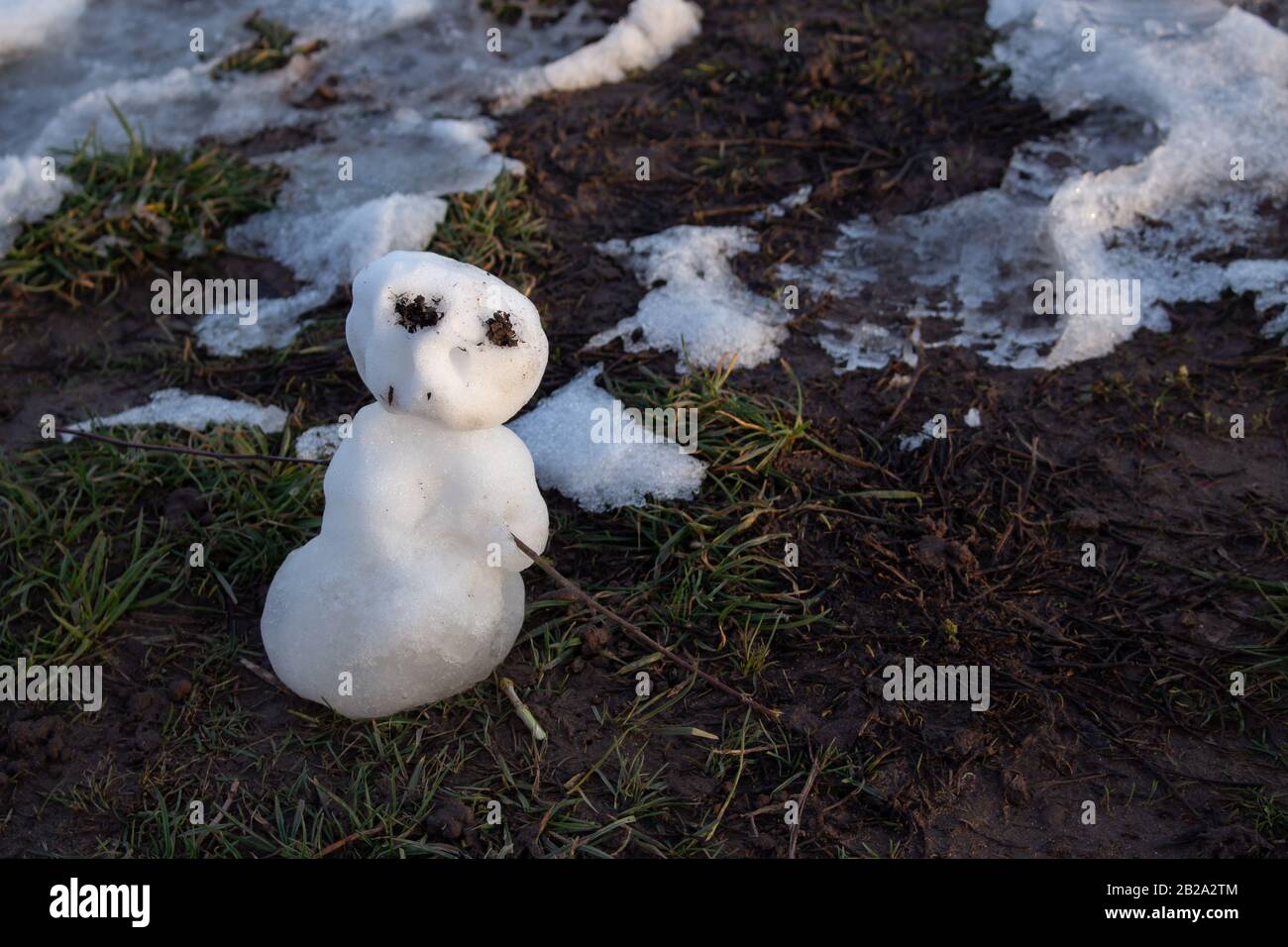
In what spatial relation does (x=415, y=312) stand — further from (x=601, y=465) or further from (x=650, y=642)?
(x=601, y=465)

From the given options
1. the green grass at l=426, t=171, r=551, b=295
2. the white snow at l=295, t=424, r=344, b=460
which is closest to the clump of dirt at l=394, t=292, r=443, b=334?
the white snow at l=295, t=424, r=344, b=460

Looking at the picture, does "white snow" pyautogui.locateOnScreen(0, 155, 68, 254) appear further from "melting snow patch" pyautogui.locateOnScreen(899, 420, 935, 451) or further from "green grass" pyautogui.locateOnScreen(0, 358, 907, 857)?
"melting snow patch" pyautogui.locateOnScreen(899, 420, 935, 451)

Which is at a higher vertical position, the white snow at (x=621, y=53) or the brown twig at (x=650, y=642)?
the white snow at (x=621, y=53)

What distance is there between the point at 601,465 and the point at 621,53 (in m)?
2.94

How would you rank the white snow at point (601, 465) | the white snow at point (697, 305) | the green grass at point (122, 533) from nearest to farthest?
the green grass at point (122, 533) → the white snow at point (601, 465) → the white snow at point (697, 305)

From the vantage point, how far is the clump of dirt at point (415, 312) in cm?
291

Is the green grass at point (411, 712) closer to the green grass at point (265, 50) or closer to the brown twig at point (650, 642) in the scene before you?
the brown twig at point (650, 642)

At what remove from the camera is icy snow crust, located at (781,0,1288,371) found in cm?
464

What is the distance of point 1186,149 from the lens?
17.0 feet

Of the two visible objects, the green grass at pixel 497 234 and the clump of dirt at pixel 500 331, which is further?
the green grass at pixel 497 234

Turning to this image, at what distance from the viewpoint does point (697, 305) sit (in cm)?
466

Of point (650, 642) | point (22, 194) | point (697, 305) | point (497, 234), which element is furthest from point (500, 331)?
point (22, 194)

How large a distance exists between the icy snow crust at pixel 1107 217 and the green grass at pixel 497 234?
1.01 m

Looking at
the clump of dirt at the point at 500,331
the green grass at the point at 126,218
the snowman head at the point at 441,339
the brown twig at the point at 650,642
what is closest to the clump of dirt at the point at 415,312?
the snowman head at the point at 441,339
